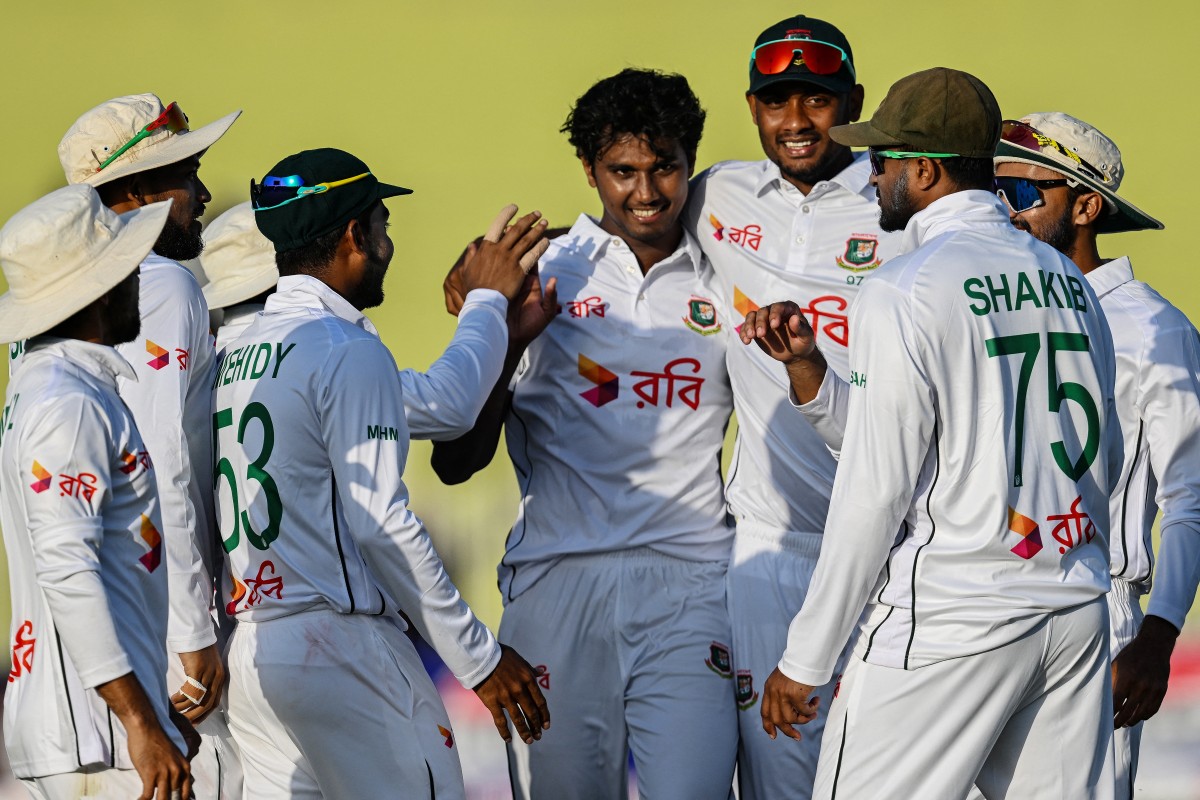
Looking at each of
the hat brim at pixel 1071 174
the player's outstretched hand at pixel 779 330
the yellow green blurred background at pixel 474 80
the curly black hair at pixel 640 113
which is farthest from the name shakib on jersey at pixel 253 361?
the yellow green blurred background at pixel 474 80

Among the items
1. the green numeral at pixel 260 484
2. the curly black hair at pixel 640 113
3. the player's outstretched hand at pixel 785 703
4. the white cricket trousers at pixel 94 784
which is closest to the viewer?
the white cricket trousers at pixel 94 784

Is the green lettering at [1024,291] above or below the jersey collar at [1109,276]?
above

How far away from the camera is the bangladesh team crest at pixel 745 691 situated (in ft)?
13.9

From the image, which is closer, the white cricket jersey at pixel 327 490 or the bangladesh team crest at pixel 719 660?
the white cricket jersey at pixel 327 490

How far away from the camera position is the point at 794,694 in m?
3.32

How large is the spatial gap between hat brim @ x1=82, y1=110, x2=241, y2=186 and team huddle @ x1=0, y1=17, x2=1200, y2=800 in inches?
0.5

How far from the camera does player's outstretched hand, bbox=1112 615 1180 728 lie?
12.6ft

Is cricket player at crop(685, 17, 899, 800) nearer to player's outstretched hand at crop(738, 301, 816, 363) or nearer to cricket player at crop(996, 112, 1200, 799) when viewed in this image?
cricket player at crop(996, 112, 1200, 799)

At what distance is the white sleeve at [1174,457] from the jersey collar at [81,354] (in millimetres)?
2518

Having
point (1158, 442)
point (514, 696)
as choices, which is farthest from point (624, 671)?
point (1158, 442)

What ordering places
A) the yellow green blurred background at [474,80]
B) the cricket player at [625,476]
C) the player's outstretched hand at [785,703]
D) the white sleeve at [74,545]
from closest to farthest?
the white sleeve at [74,545] < the player's outstretched hand at [785,703] < the cricket player at [625,476] < the yellow green blurred background at [474,80]

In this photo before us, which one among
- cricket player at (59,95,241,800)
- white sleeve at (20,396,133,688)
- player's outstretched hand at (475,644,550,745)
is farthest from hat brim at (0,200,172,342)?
player's outstretched hand at (475,644,550,745)

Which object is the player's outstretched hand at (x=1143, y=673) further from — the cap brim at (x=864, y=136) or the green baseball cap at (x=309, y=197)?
the green baseball cap at (x=309, y=197)

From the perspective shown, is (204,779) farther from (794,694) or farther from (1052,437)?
(1052,437)
